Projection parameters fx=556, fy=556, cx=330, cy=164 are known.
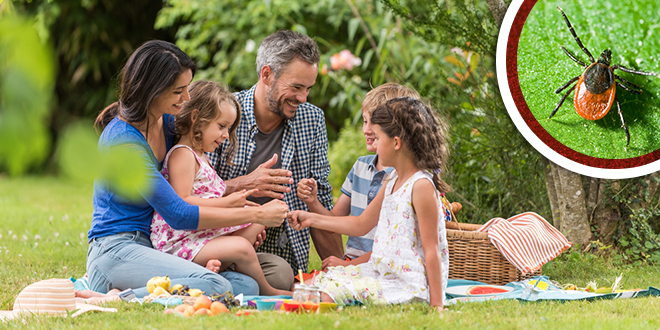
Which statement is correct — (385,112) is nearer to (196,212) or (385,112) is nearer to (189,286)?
(196,212)

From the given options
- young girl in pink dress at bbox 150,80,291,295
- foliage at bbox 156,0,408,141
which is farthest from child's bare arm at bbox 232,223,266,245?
foliage at bbox 156,0,408,141

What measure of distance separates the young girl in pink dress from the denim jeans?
111 mm

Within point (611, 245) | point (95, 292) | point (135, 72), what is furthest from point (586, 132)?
point (95, 292)

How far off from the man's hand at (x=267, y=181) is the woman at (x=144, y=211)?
202 millimetres

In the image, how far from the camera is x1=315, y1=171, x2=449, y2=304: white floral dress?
232 cm

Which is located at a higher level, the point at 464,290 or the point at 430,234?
the point at 430,234

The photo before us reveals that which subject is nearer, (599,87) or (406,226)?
(406,226)

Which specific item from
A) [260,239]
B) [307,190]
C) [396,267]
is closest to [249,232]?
[260,239]

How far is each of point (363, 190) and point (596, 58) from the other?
5.18ft

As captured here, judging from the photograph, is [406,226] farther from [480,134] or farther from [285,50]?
[480,134]

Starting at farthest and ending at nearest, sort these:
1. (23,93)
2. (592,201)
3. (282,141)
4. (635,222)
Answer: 1. (592,201)
2. (635,222)
3. (282,141)
4. (23,93)

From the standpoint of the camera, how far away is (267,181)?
2.83 m

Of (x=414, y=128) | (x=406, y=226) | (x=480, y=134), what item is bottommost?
(x=406, y=226)

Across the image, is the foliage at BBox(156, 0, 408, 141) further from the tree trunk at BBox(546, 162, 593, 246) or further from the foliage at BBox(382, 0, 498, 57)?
the tree trunk at BBox(546, 162, 593, 246)
